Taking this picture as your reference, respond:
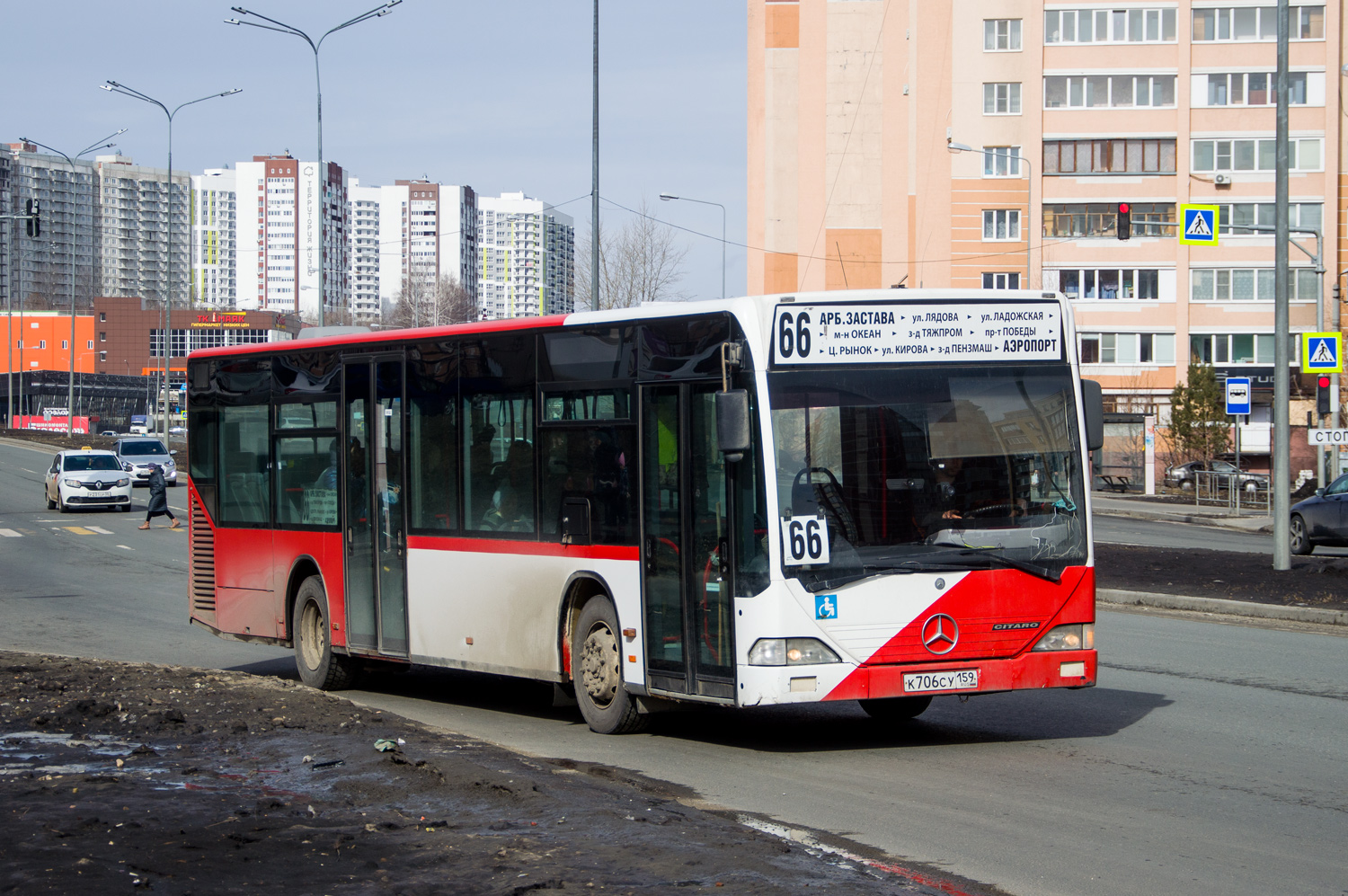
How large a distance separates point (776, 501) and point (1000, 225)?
209ft

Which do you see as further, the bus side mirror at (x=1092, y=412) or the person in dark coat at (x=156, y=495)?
the person in dark coat at (x=156, y=495)

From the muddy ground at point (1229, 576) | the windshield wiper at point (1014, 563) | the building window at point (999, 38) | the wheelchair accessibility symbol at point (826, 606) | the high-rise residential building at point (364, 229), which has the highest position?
the high-rise residential building at point (364, 229)

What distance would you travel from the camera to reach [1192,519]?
132 ft

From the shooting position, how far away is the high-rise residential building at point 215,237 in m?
187

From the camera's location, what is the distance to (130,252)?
194 meters

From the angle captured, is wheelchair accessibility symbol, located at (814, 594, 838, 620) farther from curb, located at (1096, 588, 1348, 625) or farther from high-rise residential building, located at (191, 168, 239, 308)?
high-rise residential building, located at (191, 168, 239, 308)

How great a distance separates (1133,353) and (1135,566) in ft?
164

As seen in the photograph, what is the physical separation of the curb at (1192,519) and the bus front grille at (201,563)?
28.3 meters

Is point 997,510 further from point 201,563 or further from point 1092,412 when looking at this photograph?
point 201,563

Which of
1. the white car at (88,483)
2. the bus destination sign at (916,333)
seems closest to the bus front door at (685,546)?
the bus destination sign at (916,333)

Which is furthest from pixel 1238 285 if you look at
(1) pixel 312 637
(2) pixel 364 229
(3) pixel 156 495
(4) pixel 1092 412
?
(2) pixel 364 229

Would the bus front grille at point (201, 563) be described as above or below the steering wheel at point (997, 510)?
below

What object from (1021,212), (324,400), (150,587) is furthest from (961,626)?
(1021,212)

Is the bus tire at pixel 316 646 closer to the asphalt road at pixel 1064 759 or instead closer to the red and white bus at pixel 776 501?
the asphalt road at pixel 1064 759
